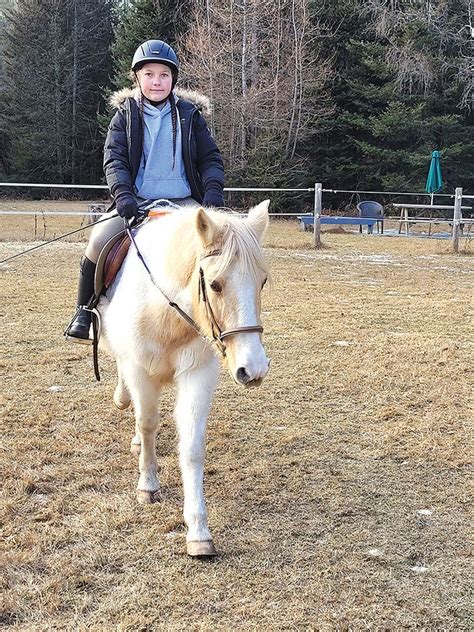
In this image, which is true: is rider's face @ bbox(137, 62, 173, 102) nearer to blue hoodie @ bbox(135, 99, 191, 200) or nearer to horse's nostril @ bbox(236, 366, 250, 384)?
blue hoodie @ bbox(135, 99, 191, 200)

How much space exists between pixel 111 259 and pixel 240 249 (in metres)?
1.23

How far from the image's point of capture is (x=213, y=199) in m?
3.44

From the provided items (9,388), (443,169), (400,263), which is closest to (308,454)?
(9,388)

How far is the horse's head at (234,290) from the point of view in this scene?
2365mm

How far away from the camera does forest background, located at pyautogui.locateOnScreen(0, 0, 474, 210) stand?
25484 mm

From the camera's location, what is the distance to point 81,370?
5.50 m

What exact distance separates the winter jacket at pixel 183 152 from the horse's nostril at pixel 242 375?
4.40 feet

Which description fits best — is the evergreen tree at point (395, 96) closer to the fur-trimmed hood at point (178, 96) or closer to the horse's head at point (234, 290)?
the fur-trimmed hood at point (178, 96)

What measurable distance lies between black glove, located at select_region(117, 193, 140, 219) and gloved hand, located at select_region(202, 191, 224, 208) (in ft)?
1.24

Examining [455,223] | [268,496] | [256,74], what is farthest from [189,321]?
[256,74]

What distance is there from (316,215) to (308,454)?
11.7 metres

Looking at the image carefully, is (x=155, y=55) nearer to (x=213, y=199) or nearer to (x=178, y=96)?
(x=178, y=96)

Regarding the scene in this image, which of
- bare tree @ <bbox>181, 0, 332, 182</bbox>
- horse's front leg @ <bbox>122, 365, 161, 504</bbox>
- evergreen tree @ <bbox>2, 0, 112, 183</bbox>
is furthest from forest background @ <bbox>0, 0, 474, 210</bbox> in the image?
horse's front leg @ <bbox>122, 365, 161, 504</bbox>

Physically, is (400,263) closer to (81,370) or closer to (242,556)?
(81,370)
